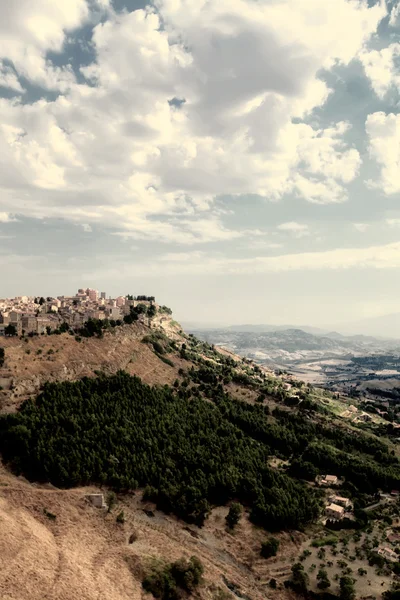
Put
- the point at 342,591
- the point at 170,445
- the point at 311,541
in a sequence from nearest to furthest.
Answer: the point at 342,591
the point at 311,541
the point at 170,445

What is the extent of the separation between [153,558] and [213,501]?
28.7m

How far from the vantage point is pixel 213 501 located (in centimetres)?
8300

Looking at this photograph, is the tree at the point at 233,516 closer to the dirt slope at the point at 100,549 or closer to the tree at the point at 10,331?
the dirt slope at the point at 100,549

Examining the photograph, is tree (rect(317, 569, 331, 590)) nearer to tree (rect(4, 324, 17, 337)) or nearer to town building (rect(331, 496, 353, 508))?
town building (rect(331, 496, 353, 508))

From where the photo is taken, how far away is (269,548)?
7044 centimetres

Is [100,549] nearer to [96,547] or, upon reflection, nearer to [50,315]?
[96,547]

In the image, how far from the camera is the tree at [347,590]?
199 ft

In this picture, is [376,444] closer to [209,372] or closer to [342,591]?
[209,372]

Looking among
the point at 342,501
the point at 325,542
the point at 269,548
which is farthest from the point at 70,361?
the point at 342,501

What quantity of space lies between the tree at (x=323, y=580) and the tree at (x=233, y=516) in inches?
640

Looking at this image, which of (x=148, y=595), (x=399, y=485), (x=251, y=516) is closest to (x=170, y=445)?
(x=251, y=516)

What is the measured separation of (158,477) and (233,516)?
1564 cm

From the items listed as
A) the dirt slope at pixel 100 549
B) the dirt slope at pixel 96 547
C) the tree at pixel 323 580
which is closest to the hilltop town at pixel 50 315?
the dirt slope at pixel 96 547

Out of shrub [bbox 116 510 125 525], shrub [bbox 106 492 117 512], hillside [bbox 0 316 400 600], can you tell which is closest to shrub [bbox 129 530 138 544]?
hillside [bbox 0 316 400 600]
